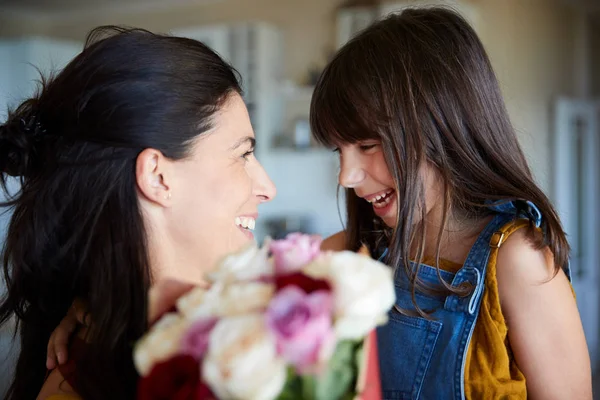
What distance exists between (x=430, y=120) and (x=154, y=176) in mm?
553

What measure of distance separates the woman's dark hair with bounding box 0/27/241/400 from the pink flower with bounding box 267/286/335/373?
38cm

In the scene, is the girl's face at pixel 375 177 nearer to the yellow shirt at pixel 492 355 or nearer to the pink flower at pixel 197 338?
the yellow shirt at pixel 492 355

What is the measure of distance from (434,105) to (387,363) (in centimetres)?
51

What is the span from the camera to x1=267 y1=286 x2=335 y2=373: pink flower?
0.51 meters

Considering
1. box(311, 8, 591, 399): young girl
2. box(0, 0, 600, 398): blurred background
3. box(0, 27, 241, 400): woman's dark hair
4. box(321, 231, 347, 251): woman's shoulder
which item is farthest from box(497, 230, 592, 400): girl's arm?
box(0, 0, 600, 398): blurred background

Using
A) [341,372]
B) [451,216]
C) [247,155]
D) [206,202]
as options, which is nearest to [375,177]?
[451,216]

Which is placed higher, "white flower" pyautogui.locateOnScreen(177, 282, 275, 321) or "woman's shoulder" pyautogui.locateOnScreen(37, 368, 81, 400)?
"white flower" pyautogui.locateOnScreen(177, 282, 275, 321)

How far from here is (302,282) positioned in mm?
538

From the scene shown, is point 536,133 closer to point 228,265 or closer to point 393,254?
point 393,254

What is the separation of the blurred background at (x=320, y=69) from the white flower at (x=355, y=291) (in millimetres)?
4057

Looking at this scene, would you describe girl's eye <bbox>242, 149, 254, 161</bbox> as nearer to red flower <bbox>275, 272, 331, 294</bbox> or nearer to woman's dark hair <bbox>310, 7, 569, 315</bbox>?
woman's dark hair <bbox>310, 7, 569, 315</bbox>

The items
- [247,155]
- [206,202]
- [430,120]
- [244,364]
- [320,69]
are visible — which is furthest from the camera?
[320,69]

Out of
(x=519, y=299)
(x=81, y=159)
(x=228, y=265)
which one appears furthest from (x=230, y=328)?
(x=519, y=299)

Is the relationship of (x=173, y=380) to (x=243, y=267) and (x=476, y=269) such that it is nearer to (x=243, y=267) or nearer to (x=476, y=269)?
(x=243, y=267)
